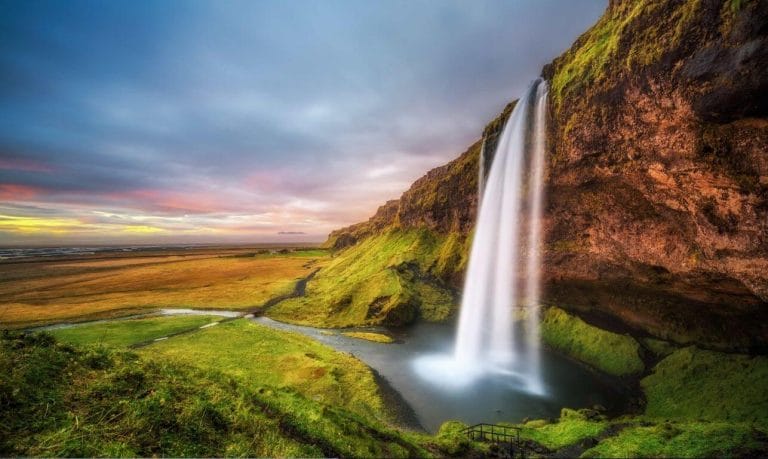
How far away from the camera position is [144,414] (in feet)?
22.1

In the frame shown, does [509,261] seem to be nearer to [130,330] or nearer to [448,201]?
[448,201]

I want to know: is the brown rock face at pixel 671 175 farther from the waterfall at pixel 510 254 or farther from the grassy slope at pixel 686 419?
the grassy slope at pixel 686 419

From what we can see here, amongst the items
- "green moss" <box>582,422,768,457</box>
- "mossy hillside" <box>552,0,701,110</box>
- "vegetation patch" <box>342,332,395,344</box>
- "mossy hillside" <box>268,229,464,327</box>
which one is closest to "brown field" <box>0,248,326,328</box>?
"mossy hillside" <box>268,229,464,327</box>

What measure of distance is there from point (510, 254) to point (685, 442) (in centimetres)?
2503

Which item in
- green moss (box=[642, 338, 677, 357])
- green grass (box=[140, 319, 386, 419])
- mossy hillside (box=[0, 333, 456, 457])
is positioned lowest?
green grass (box=[140, 319, 386, 419])

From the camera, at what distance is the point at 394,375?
25.2 m

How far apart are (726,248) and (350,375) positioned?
82.8 ft

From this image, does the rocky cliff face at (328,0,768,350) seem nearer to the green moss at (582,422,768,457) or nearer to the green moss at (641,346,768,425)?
the green moss at (641,346,768,425)

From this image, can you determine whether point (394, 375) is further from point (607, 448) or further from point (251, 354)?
point (607, 448)

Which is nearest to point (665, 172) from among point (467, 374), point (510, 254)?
point (510, 254)

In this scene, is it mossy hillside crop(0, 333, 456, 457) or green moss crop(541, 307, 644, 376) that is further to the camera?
green moss crop(541, 307, 644, 376)

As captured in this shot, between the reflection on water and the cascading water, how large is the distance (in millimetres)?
1215

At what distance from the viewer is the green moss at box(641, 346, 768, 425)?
57.4 feet

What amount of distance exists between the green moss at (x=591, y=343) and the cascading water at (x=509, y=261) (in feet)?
5.42
